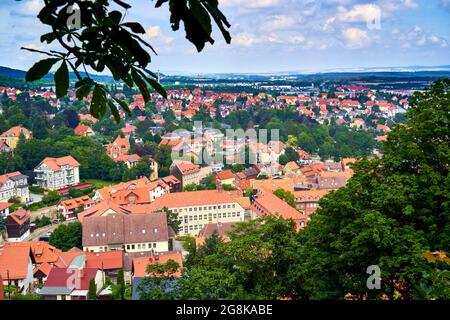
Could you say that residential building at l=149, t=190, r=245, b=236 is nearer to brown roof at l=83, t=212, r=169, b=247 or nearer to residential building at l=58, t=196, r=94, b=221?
brown roof at l=83, t=212, r=169, b=247

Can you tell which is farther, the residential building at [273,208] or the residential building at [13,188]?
the residential building at [13,188]

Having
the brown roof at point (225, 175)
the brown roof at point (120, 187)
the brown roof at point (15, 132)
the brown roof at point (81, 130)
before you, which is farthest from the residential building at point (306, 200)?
the brown roof at point (81, 130)

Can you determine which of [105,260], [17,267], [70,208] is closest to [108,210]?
[70,208]

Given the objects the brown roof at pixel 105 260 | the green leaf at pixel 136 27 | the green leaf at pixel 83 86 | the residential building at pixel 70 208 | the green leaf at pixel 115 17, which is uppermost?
the green leaf at pixel 115 17

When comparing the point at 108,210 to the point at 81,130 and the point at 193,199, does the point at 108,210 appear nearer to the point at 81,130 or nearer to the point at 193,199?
the point at 193,199

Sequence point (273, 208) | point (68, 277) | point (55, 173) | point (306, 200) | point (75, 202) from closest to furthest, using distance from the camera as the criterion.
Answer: point (68, 277), point (273, 208), point (306, 200), point (75, 202), point (55, 173)

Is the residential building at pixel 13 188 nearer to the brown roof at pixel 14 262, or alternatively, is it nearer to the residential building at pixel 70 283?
the brown roof at pixel 14 262
